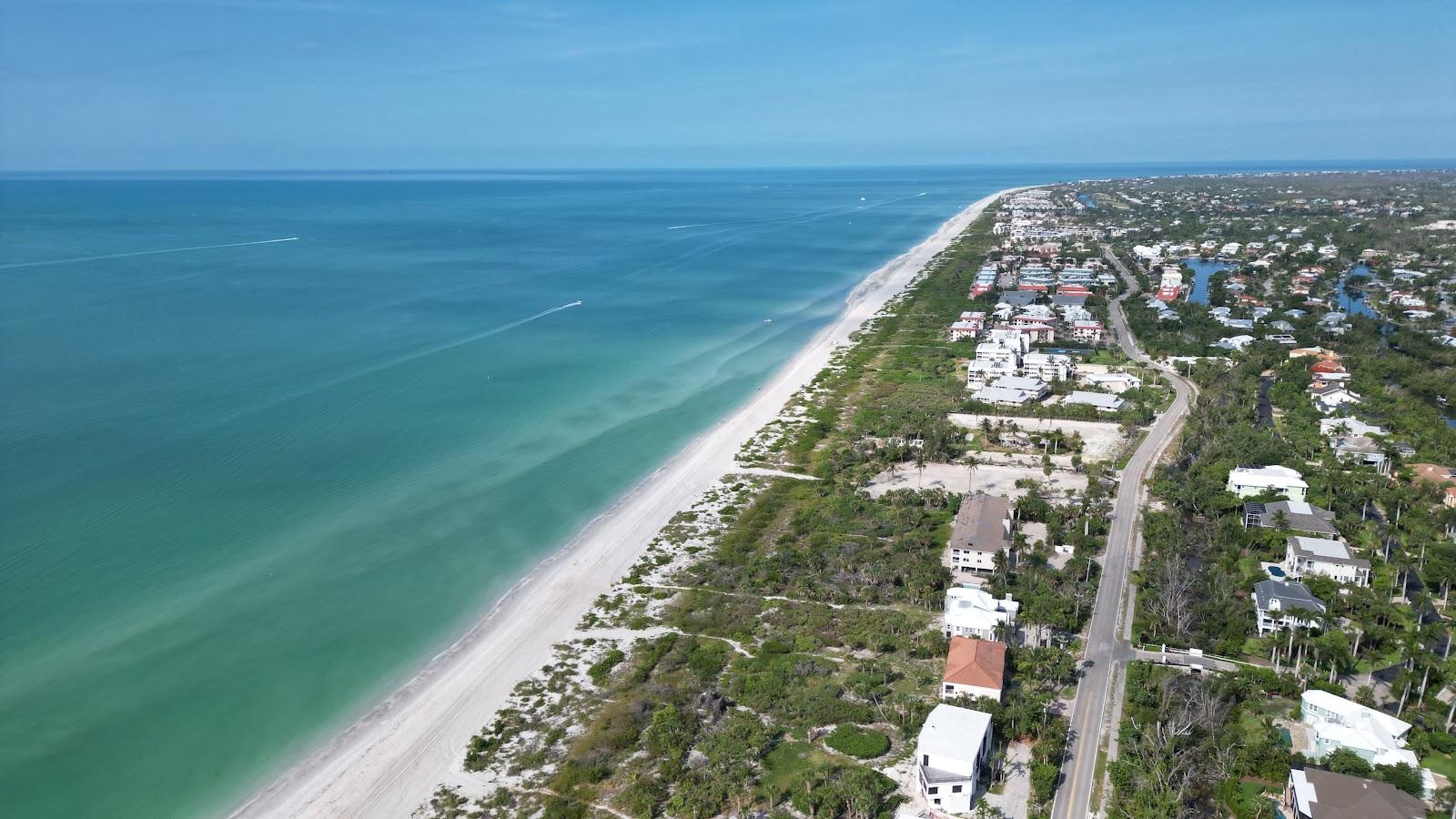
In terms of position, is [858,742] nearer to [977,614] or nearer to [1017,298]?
[977,614]

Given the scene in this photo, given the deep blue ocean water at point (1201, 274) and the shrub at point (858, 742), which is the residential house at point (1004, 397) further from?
the deep blue ocean water at point (1201, 274)

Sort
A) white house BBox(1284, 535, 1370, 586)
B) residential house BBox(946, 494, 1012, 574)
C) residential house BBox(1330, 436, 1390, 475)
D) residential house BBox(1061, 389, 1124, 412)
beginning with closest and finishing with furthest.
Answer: white house BBox(1284, 535, 1370, 586) < residential house BBox(946, 494, 1012, 574) < residential house BBox(1330, 436, 1390, 475) < residential house BBox(1061, 389, 1124, 412)

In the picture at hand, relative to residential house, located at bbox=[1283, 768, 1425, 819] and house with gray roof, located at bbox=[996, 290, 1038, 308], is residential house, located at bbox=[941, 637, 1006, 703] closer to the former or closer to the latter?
residential house, located at bbox=[1283, 768, 1425, 819]

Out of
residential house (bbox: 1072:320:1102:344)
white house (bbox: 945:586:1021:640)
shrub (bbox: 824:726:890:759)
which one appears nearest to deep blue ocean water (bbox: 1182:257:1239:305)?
residential house (bbox: 1072:320:1102:344)

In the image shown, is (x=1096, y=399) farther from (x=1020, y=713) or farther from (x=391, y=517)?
(x=391, y=517)

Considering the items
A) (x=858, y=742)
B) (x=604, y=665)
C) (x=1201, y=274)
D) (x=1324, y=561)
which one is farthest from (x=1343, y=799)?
(x=1201, y=274)

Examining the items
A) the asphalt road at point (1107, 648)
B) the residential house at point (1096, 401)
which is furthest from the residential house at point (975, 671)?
the residential house at point (1096, 401)

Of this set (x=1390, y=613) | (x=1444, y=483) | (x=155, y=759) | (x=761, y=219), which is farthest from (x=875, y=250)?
(x=155, y=759)
